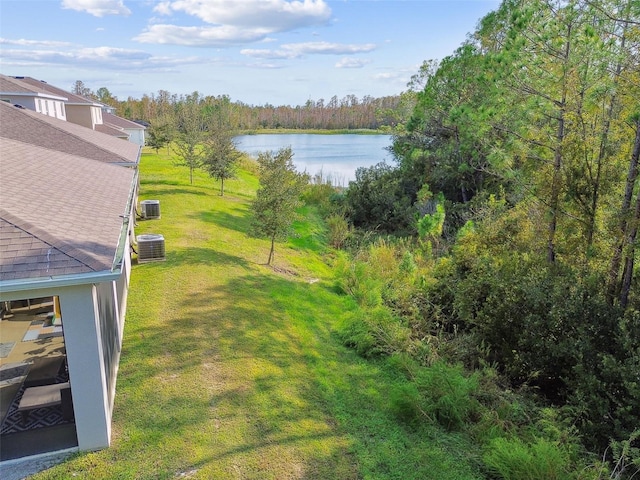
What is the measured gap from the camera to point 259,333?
900 cm

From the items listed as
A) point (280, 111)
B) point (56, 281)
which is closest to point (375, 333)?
point (56, 281)

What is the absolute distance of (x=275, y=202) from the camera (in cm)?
1305

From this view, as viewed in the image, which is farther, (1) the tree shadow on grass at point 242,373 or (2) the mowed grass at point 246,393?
(1) the tree shadow on grass at point 242,373

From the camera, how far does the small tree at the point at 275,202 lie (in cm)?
1306

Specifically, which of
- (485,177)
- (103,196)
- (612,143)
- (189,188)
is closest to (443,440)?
(612,143)

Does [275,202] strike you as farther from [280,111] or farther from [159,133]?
[280,111]

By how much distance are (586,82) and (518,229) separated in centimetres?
367

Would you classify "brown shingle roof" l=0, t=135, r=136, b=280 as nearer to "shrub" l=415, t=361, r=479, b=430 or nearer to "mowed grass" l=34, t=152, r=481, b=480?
"mowed grass" l=34, t=152, r=481, b=480

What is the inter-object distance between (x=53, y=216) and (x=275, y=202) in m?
7.71

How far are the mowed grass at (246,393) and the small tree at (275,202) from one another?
55.2 inches

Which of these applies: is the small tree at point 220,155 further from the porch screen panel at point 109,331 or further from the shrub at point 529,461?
the shrub at point 529,461

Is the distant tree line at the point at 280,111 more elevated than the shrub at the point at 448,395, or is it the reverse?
the distant tree line at the point at 280,111

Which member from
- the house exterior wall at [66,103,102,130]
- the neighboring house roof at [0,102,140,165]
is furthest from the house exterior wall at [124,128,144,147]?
the neighboring house roof at [0,102,140,165]

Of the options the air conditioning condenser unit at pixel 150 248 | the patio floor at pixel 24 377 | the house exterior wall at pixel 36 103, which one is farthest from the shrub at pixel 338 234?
the house exterior wall at pixel 36 103
